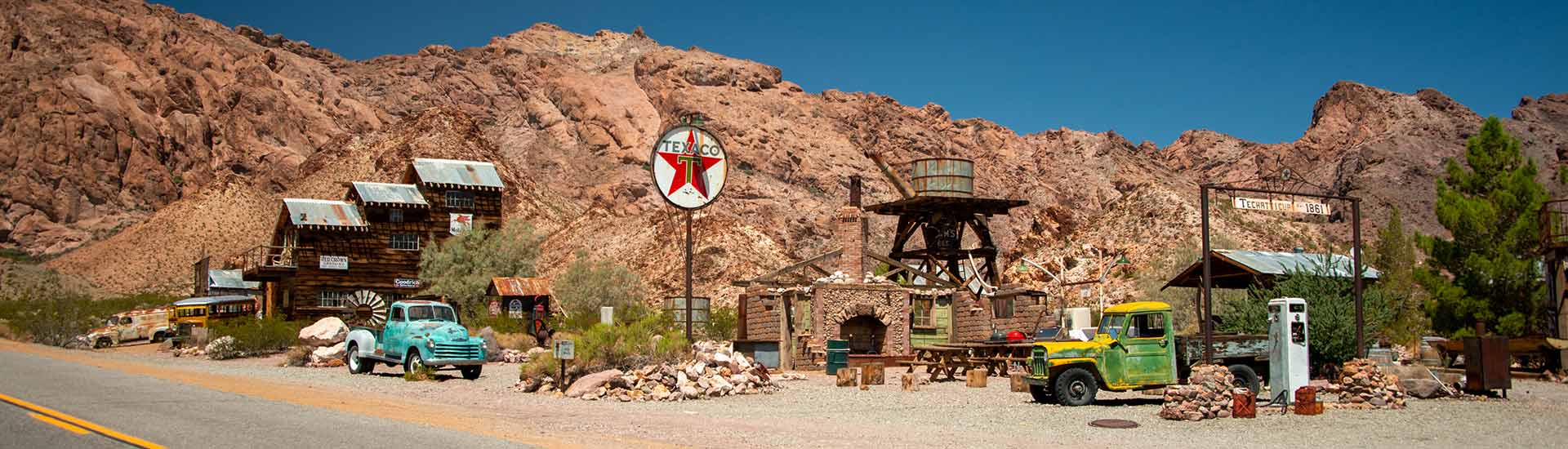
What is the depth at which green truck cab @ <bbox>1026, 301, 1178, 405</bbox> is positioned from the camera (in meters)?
19.5

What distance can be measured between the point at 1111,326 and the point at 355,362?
704 inches

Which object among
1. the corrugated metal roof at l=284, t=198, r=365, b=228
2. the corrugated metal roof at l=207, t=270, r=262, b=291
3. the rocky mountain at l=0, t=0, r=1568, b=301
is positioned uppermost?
the rocky mountain at l=0, t=0, r=1568, b=301

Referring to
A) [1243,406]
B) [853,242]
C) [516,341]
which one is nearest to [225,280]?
[516,341]

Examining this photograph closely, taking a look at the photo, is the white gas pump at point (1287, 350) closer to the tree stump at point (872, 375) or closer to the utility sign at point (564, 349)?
the tree stump at point (872, 375)

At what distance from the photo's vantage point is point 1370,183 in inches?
3944

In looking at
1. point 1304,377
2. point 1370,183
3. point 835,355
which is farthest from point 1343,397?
point 1370,183

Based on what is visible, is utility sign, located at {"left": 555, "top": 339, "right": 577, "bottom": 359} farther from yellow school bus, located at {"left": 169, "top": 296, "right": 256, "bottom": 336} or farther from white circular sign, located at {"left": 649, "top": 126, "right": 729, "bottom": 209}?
yellow school bus, located at {"left": 169, "top": 296, "right": 256, "bottom": 336}

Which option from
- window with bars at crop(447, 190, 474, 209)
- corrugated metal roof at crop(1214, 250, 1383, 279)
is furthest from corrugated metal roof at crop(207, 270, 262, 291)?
corrugated metal roof at crop(1214, 250, 1383, 279)

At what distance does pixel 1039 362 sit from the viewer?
776 inches

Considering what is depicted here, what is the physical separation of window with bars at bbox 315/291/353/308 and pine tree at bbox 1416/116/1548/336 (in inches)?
1638

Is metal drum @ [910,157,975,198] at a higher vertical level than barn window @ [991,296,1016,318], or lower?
higher

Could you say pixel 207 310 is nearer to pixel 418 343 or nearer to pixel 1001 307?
pixel 418 343

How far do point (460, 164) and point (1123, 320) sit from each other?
43.1 metres

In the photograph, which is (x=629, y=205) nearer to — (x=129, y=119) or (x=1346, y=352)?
(x=129, y=119)
